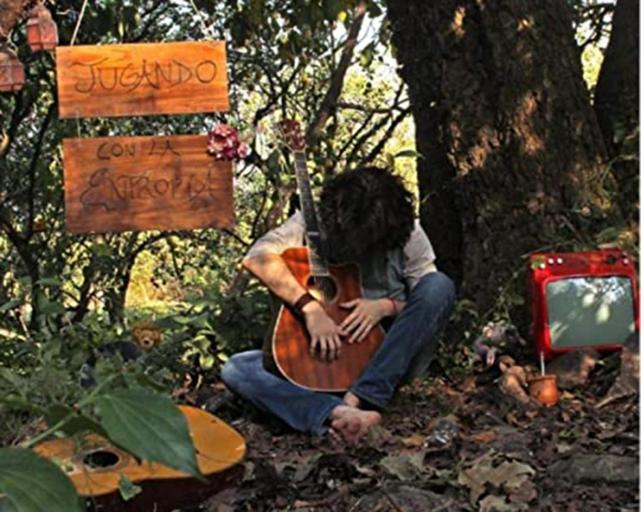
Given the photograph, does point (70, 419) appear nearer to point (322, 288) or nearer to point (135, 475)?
point (135, 475)

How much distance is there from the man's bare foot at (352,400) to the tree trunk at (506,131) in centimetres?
71

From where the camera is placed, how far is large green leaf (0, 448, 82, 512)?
2.56 ft

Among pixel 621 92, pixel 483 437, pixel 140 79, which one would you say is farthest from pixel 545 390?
pixel 140 79

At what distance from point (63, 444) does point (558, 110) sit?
6.41ft

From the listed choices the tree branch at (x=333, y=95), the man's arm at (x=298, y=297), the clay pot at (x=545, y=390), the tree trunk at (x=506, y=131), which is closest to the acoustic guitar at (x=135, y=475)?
the man's arm at (x=298, y=297)

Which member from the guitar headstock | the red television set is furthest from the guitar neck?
the red television set

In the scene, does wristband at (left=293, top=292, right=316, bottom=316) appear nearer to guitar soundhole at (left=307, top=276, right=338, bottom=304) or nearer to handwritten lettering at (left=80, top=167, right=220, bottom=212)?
guitar soundhole at (left=307, top=276, right=338, bottom=304)

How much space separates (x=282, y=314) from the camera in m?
3.06

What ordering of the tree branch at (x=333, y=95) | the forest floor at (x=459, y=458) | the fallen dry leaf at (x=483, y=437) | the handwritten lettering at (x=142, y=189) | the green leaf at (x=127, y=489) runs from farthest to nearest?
the tree branch at (x=333, y=95) → the handwritten lettering at (x=142, y=189) → the fallen dry leaf at (x=483, y=437) → the forest floor at (x=459, y=458) → the green leaf at (x=127, y=489)

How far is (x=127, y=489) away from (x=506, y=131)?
1.94 meters

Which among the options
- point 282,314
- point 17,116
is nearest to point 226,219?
point 282,314

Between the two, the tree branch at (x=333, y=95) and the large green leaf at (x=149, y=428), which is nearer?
the large green leaf at (x=149, y=428)

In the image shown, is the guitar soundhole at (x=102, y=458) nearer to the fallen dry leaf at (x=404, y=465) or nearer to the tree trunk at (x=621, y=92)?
the fallen dry leaf at (x=404, y=465)

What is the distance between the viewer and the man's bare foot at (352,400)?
2900 mm
